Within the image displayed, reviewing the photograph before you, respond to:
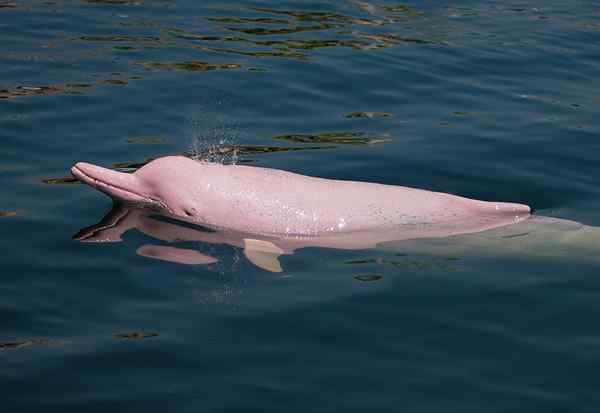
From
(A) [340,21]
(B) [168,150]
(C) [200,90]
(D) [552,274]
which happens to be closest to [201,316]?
(D) [552,274]

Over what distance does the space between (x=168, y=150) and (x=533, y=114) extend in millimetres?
4753

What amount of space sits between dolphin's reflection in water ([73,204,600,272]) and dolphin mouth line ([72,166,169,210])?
144 mm

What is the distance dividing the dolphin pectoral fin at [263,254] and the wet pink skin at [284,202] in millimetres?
452

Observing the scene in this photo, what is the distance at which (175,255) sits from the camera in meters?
8.99

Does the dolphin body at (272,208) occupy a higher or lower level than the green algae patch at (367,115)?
lower

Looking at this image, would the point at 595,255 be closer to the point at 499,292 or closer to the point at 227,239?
the point at 499,292

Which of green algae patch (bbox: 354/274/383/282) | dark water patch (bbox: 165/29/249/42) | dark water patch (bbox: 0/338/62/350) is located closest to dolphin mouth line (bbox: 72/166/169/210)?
green algae patch (bbox: 354/274/383/282)

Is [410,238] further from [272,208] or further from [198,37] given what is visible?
[198,37]

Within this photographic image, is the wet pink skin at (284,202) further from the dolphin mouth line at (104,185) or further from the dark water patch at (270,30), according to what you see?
the dark water patch at (270,30)

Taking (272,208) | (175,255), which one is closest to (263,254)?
(175,255)

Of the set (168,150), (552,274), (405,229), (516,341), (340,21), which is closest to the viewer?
(516,341)

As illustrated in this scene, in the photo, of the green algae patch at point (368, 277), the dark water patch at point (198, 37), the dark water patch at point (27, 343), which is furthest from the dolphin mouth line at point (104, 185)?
the dark water patch at point (198, 37)

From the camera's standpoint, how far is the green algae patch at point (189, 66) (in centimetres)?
1436

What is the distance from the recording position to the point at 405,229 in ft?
32.2
